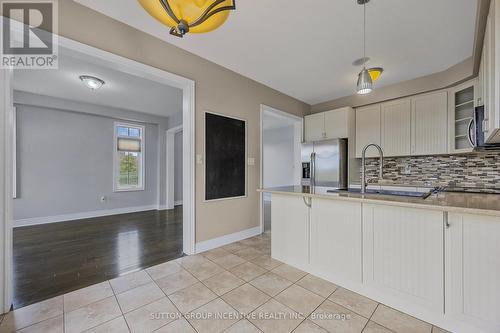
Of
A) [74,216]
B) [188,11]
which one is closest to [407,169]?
[188,11]

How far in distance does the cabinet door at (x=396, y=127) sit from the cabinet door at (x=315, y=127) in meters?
1.06

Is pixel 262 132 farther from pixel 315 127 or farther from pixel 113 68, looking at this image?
pixel 113 68

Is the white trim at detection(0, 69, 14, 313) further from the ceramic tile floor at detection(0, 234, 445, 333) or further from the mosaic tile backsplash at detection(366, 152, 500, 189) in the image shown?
the mosaic tile backsplash at detection(366, 152, 500, 189)

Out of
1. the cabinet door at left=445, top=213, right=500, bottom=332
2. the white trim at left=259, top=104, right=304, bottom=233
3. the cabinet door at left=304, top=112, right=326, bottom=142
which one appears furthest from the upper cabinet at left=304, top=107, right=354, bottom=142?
the cabinet door at left=445, top=213, right=500, bottom=332

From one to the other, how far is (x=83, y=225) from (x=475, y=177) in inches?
271

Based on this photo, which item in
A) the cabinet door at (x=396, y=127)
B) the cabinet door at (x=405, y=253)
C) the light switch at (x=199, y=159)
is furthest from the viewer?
the cabinet door at (x=396, y=127)

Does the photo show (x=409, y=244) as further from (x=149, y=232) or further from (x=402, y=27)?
(x=149, y=232)

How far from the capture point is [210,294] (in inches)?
72.0

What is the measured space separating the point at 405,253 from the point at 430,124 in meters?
2.70

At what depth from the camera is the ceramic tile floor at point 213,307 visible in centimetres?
144

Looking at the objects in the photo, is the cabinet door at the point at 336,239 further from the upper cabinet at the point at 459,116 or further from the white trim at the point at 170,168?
the white trim at the point at 170,168

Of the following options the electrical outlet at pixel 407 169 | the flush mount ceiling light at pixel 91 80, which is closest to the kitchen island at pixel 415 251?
the electrical outlet at pixel 407 169

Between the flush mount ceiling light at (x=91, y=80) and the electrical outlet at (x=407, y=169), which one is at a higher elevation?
the flush mount ceiling light at (x=91, y=80)

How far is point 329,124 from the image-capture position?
165 inches
